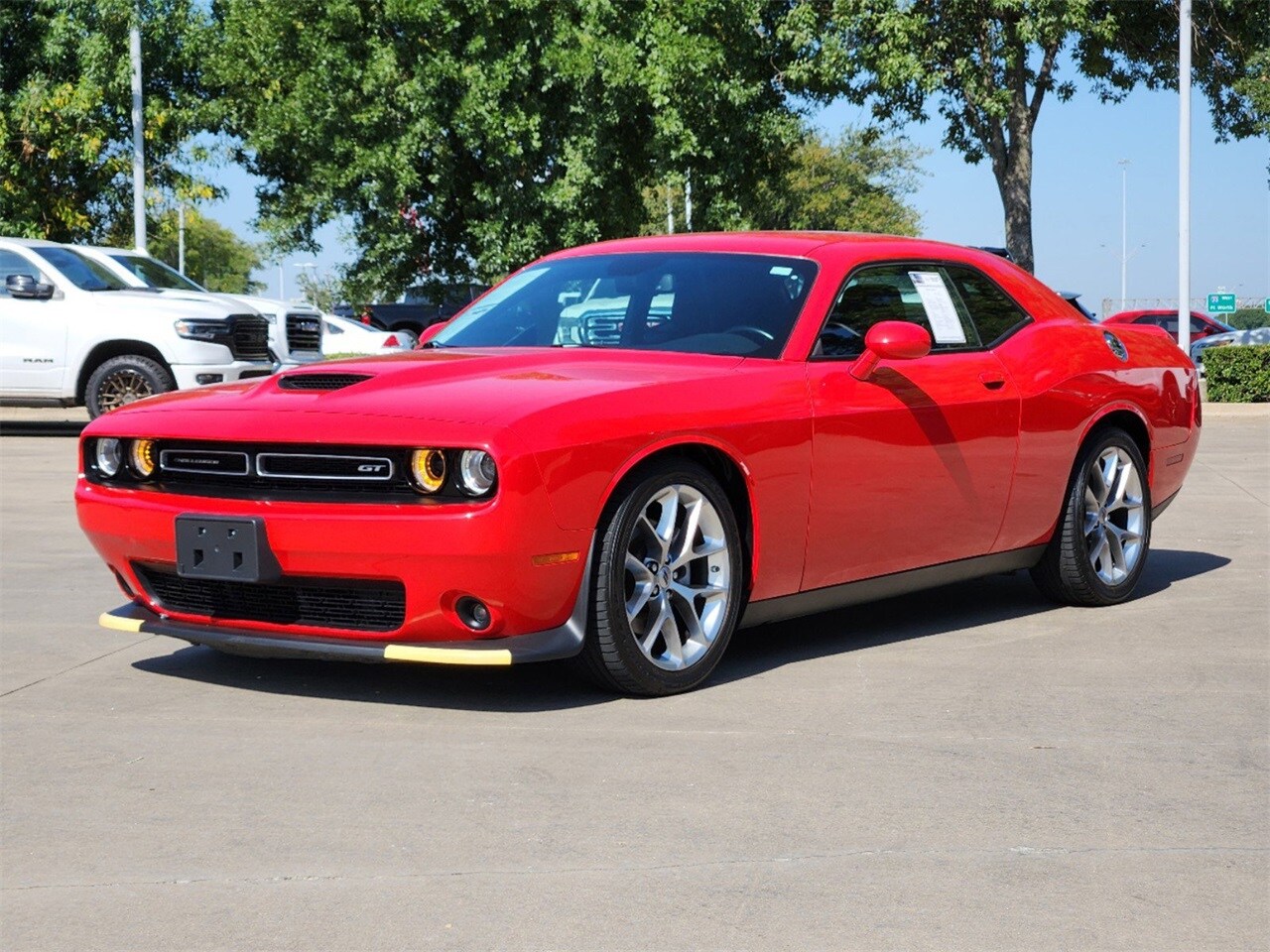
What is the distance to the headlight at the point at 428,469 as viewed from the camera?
17.3ft

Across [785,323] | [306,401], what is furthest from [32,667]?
[785,323]

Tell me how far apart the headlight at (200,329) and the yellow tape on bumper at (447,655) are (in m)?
12.6

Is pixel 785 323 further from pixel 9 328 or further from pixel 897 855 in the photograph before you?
pixel 9 328

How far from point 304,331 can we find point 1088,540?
1383cm

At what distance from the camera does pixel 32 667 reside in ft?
20.8

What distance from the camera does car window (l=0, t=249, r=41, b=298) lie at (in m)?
17.9

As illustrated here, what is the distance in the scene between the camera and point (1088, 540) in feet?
24.8

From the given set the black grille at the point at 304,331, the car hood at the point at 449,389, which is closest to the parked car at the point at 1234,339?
the black grille at the point at 304,331

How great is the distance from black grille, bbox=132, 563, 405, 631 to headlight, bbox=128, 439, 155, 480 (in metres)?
0.30

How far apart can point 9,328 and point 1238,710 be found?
47.2 feet

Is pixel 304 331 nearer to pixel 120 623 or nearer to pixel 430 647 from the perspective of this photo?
pixel 120 623

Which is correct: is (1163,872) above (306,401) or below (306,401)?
A: below

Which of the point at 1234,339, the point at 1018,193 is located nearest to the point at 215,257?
the point at 1234,339

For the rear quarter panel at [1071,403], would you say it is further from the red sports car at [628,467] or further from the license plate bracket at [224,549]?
the license plate bracket at [224,549]
